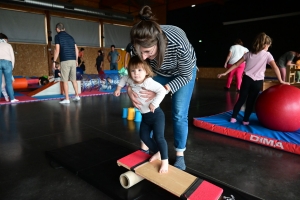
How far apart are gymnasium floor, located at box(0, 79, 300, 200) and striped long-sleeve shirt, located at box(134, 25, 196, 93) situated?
0.84m

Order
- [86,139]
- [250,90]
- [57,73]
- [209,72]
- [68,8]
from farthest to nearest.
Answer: [209,72] < [68,8] < [57,73] < [250,90] < [86,139]

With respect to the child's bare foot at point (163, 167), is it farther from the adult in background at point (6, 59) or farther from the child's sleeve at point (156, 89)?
the adult in background at point (6, 59)

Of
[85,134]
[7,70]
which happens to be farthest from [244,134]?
[7,70]

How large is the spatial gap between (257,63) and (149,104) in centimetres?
197

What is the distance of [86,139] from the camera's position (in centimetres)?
274

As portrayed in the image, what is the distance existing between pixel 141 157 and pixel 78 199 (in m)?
0.55

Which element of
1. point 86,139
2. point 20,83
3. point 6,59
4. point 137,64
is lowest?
point 86,139

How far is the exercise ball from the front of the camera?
258 centimetres

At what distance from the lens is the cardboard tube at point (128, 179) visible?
1.53 metres

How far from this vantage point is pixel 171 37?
5.03 ft

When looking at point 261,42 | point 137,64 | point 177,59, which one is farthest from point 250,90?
point 137,64

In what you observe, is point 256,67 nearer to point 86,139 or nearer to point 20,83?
point 86,139

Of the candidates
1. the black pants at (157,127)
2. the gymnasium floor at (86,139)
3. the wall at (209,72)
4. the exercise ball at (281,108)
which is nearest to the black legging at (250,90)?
the exercise ball at (281,108)

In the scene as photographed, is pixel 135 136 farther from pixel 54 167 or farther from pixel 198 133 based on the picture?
pixel 54 167
